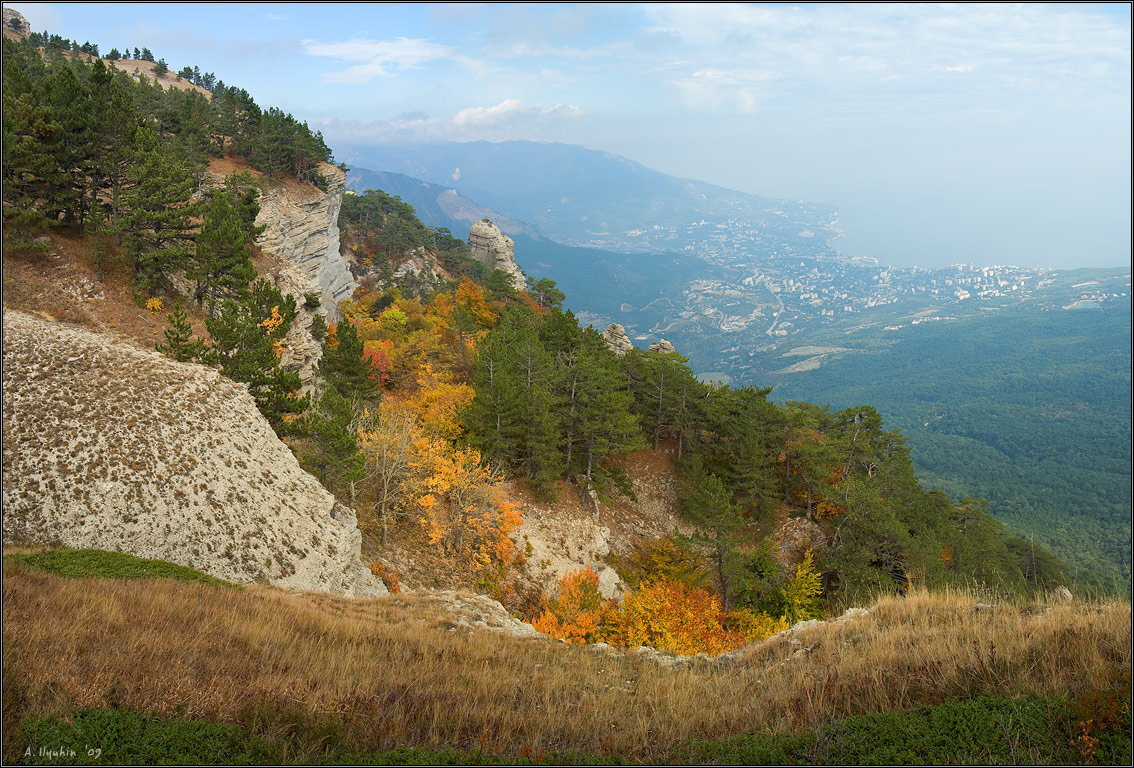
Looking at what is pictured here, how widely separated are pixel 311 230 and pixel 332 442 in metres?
40.1

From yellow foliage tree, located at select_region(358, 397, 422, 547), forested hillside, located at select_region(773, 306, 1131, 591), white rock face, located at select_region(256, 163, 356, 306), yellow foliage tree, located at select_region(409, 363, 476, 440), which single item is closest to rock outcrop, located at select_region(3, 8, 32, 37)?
white rock face, located at select_region(256, 163, 356, 306)

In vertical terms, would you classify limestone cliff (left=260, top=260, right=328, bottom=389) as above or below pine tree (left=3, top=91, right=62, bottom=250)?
below

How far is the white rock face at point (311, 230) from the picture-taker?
45.3 metres

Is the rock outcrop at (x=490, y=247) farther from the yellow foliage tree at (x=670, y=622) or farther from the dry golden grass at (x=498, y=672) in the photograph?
the dry golden grass at (x=498, y=672)

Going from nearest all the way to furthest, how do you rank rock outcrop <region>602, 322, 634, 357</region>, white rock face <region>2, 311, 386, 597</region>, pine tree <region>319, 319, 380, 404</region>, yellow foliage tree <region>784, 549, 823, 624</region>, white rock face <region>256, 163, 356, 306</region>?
white rock face <region>2, 311, 386, 597</region> < pine tree <region>319, 319, 380, 404</region> < yellow foliage tree <region>784, 549, 823, 624</region> < white rock face <region>256, 163, 356, 306</region> < rock outcrop <region>602, 322, 634, 357</region>

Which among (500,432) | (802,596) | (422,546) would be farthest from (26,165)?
(802,596)

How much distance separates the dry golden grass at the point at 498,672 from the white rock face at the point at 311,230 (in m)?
37.5

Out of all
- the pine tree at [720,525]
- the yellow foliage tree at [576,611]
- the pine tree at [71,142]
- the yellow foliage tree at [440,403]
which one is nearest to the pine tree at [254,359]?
the yellow foliage tree at [440,403]

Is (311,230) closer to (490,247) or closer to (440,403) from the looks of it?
(440,403)

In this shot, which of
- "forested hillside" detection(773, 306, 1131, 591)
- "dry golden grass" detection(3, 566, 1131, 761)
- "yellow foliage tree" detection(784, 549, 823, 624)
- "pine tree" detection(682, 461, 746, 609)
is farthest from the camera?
"forested hillside" detection(773, 306, 1131, 591)

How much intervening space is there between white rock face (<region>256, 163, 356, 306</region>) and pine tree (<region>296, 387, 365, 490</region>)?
2542 cm

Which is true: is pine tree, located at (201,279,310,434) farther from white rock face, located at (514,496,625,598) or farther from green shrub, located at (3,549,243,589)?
white rock face, located at (514,496,625,598)

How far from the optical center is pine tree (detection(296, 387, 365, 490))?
18859 millimetres

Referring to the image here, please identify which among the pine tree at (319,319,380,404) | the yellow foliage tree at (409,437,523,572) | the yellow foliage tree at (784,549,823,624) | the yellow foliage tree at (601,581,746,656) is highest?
the pine tree at (319,319,380,404)
